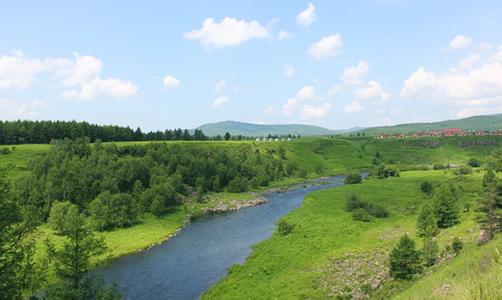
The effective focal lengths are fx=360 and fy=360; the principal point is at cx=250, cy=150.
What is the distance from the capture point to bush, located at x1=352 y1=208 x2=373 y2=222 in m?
84.1

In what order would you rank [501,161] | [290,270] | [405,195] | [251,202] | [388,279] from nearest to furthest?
1. [388,279]
2. [290,270]
3. [405,195]
4. [251,202]
5. [501,161]

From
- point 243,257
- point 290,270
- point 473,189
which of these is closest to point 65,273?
point 290,270

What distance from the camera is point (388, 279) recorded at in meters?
46.3

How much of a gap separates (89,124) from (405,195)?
456ft

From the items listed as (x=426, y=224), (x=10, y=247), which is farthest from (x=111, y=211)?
(x=10, y=247)

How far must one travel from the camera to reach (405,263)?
150 feet

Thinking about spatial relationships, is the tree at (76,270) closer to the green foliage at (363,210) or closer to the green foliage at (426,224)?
the green foliage at (426,224)

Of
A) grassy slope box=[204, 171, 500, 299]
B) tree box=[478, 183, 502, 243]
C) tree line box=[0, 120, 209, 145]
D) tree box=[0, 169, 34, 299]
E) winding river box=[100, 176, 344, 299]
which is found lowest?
winding river box=[100, 176, 344, 299]

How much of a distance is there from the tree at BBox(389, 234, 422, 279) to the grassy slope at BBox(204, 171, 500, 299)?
348 centimetres

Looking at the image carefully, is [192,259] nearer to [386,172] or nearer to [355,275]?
[355,275]

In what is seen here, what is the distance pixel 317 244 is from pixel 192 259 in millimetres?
23143

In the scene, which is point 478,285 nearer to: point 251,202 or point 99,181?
point 99,181

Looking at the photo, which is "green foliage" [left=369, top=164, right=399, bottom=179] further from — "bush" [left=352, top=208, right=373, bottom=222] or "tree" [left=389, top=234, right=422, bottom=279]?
"tree" [left=389, top=234, right=422, bottom=279]

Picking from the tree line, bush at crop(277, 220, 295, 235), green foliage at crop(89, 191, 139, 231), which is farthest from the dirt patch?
the tree line
